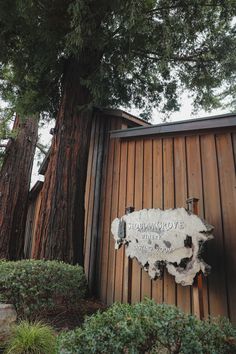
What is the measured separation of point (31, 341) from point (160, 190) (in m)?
2.88

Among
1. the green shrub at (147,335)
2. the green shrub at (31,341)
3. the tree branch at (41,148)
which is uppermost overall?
the tree branch at (41,148)

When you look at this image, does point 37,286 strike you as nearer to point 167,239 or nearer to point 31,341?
point 31,341

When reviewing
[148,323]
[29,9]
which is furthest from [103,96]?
[148,323]

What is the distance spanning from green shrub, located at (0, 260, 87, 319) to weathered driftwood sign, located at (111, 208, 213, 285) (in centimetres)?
92

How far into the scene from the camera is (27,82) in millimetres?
6254

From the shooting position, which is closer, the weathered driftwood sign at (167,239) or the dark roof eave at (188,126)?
the weathered driftwood sign at (167,239)

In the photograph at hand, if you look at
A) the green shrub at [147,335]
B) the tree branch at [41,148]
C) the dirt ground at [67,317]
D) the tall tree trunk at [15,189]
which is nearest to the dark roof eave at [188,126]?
the green shrub at [147,335]

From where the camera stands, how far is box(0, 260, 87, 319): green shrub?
3.32m

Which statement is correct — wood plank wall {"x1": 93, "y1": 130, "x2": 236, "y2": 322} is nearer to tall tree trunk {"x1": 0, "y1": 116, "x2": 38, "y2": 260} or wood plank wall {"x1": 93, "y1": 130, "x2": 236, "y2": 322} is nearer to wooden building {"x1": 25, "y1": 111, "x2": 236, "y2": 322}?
wooden building {"x1": 25, "y1": 111, "x2": 236, "y2": 322}

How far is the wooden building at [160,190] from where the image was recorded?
3.57 metres

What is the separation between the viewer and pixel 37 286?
11.3 feet

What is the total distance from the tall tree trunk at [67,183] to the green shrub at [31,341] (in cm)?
199

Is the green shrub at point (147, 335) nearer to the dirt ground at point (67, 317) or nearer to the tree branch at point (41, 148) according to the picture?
the dirt ground at point (67, 317)

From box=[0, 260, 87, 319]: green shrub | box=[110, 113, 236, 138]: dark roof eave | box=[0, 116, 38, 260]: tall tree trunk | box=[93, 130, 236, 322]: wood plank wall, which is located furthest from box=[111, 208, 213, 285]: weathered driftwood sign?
box=[0, 116, 38, 260]: tall tree trunk
